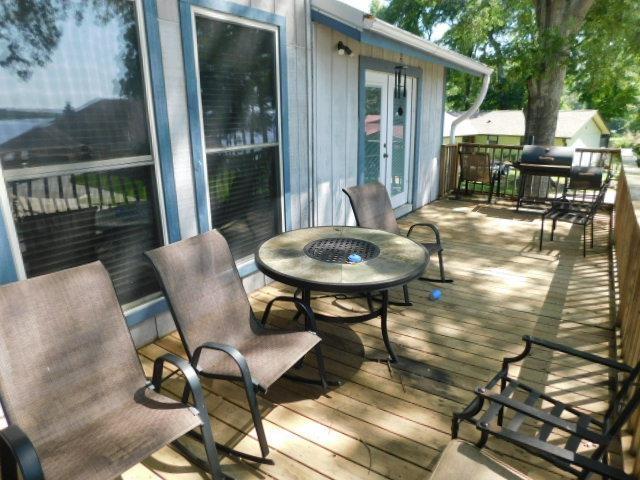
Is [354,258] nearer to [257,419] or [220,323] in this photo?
[220,323]

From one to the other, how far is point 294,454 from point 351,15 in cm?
354

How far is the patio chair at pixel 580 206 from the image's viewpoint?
4910 millimetres

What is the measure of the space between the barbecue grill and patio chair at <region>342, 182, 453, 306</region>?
3668 mm

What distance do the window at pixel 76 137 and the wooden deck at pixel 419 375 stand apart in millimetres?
902

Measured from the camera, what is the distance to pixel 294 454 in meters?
1.92

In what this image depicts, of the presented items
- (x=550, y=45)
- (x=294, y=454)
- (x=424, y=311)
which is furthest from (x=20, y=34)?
(x=550, y=45)

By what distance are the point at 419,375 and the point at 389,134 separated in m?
4.19

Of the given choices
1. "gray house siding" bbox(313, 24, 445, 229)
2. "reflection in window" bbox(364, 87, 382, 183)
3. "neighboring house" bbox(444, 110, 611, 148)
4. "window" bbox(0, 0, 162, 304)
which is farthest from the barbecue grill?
"neighboring house" bbox(444, 110, 611, 148)

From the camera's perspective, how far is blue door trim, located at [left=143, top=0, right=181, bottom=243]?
2.49 meters

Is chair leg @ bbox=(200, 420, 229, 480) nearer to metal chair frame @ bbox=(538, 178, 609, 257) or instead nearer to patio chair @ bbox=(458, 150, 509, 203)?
metal chair frame @ bbox=(538, 178, 609, 257)

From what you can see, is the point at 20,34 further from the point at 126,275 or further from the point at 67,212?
the point at 126,275

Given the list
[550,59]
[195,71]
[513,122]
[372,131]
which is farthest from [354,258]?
[513,122]

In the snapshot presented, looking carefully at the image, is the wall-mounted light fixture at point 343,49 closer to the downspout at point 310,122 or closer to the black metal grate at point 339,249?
the downspout at point 310,122

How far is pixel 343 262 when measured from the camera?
100 inches
